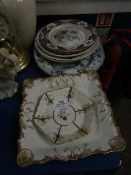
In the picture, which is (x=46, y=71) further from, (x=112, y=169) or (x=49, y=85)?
(x=112, y=169)

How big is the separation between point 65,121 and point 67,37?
27cm

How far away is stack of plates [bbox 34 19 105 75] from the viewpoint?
0.75 meters

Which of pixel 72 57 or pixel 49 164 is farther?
pixel 72 57

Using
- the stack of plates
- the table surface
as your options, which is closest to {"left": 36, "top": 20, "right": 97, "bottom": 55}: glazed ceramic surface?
the stack of plates

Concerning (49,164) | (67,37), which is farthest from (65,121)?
(67,37)

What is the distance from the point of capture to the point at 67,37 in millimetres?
802

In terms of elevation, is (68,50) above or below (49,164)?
above

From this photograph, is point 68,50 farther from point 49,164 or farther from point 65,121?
point 49,164

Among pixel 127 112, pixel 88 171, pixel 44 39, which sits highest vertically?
pixel 44 39

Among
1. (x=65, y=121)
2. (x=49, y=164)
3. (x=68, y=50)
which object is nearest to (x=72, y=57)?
(x=68, y=50)

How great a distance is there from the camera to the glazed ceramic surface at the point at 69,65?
0.76 m

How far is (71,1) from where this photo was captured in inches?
34.3

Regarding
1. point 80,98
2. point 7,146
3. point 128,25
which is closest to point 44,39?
point 80,98

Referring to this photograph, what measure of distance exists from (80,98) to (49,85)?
92 millimetres
